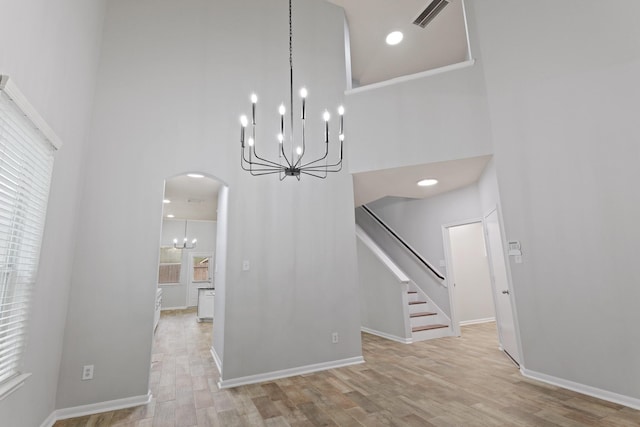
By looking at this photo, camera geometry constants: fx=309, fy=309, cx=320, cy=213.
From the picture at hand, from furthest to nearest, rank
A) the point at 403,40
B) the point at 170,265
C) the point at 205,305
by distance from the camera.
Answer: the point at 170,265 < the point at 205,305 < the point at 403,40

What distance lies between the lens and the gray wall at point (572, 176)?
2.73 m

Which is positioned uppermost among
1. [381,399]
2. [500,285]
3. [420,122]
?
[420,122]

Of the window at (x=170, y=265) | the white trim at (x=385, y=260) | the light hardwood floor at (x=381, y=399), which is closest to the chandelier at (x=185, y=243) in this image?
the window at (x=170, y=265)

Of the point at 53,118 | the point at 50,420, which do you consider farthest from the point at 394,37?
the point at 50,420

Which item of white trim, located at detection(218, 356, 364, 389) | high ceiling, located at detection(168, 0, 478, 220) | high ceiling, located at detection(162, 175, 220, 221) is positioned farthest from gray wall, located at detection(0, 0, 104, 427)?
high ceiling, located at detection(168, 0, 478, 220)

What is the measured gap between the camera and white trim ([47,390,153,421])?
2723 mm

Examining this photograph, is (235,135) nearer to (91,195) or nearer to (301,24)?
(91,195)

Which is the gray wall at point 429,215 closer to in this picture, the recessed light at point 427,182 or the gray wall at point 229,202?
the recessed light at point 427,182

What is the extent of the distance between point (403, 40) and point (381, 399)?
18.6 feet

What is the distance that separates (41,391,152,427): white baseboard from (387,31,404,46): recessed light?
6.21 metres

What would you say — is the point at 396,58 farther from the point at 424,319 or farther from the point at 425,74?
the point at 424,319

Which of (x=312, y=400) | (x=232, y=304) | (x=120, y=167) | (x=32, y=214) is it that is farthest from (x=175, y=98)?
(x=312, y=400)

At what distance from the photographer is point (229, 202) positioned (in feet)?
12.1

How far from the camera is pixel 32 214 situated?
6.95 feet
